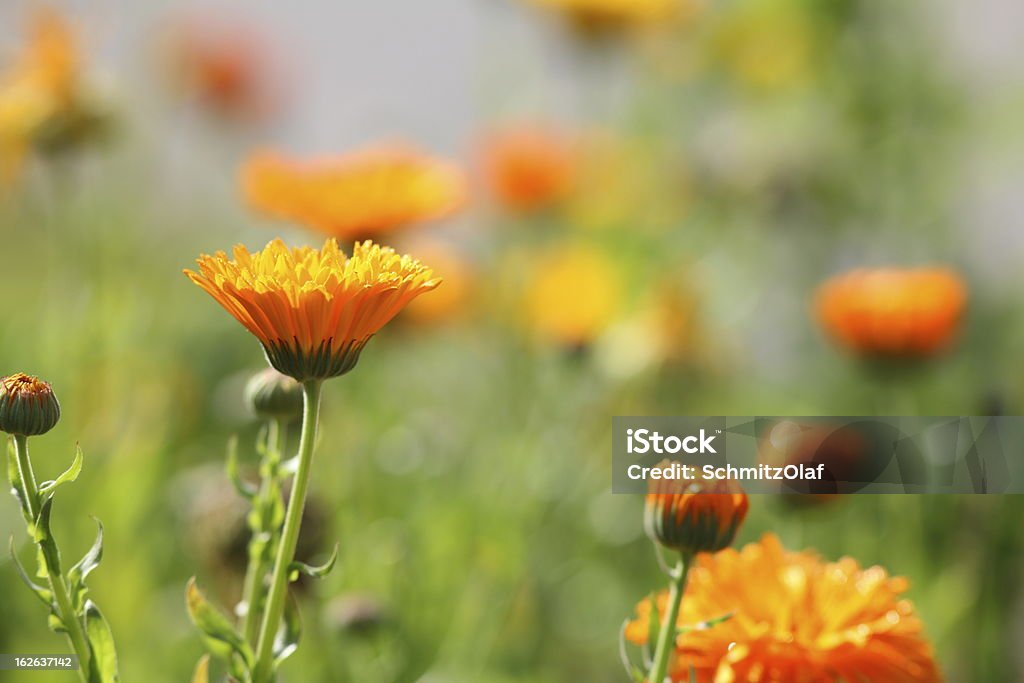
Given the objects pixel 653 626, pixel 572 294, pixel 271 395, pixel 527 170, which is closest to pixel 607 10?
pixel 527 170

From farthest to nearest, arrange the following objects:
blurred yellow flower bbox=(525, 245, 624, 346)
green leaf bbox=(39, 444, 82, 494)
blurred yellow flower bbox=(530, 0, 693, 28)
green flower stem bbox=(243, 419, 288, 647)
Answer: blurred yellow flower bbox=(530, 0, 693, 28), blurred yellow flower bbox=(525, 245, 624, 346), green flower stem bbox=(243, 419, 288, 647), green leaf bbox=(39, 444, 82, 494)

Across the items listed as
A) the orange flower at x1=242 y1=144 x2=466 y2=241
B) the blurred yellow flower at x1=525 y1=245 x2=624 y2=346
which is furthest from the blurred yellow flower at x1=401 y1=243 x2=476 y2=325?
the orange flower at x1=242 y1=144 x2=466 y2=241

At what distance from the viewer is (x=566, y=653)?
1.36m

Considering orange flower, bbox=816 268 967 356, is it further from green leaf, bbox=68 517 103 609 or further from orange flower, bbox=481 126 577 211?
green leaf, bbox=68 517 103 609

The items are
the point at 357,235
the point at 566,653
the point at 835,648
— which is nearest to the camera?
the point at 835,648

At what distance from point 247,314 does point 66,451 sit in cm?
77

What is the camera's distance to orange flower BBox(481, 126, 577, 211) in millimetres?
1838

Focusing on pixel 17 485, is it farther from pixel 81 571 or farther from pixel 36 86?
pixel 36 86

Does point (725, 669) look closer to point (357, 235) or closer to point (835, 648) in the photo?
point (835, 648)

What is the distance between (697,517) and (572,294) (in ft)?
3.48

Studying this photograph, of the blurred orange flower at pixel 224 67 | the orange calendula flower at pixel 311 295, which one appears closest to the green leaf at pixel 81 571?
the orange calendula flower at pixel 311 295

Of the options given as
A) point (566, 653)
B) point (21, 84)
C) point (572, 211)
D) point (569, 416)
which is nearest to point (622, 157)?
point (572, 211)

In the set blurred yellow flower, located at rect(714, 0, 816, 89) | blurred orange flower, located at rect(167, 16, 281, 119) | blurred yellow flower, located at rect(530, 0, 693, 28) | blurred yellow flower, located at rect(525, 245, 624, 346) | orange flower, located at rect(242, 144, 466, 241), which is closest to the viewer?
orange flower, located at rect(242, 144, 466, 241)

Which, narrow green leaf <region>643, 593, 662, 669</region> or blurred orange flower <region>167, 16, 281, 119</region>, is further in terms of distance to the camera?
blurred orange flower <region>167, 16, 281, 119</region>
